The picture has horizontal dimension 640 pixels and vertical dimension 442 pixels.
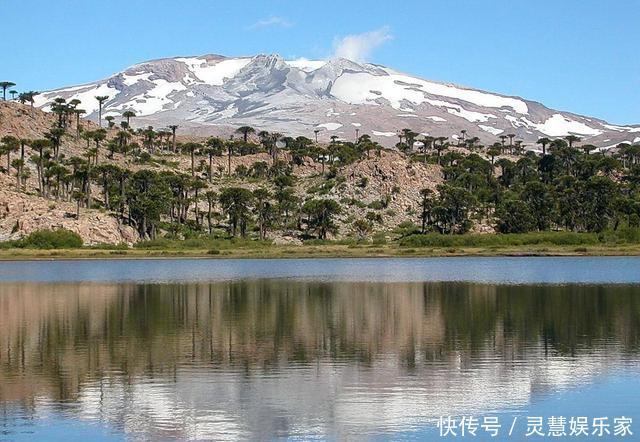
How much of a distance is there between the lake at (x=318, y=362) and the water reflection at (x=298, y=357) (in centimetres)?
9

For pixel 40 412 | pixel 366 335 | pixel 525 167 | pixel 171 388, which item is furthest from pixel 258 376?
pixel 525 167

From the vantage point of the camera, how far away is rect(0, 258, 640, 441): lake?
Answer: 22.8 meters

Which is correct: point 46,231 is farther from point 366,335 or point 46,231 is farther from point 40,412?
point 40,412

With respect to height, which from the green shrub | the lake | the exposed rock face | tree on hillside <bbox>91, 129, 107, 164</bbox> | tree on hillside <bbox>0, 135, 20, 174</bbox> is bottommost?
the lake

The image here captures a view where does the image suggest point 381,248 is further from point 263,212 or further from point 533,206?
point 533,206

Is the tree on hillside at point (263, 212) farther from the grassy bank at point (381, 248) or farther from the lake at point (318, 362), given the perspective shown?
the lake at point (318, 362)

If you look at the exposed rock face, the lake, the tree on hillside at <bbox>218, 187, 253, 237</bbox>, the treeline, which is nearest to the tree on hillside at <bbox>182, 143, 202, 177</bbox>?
the tree on hillside at <bbox>218, 187, 253, 237</bbox>

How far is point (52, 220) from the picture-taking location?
13138cm

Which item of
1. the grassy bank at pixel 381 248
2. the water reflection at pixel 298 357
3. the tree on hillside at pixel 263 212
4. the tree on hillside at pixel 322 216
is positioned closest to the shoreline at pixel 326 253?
the grassy bank at pixel 381 248

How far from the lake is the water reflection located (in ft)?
0.30

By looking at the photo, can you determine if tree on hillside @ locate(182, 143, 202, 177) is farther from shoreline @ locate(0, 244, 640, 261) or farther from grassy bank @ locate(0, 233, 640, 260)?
shoreline @ locate(0, 244, 640, 261)

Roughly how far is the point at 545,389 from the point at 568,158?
568 ft

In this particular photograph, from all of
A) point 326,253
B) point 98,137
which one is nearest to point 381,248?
point 326,253

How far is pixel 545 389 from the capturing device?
2634cm
